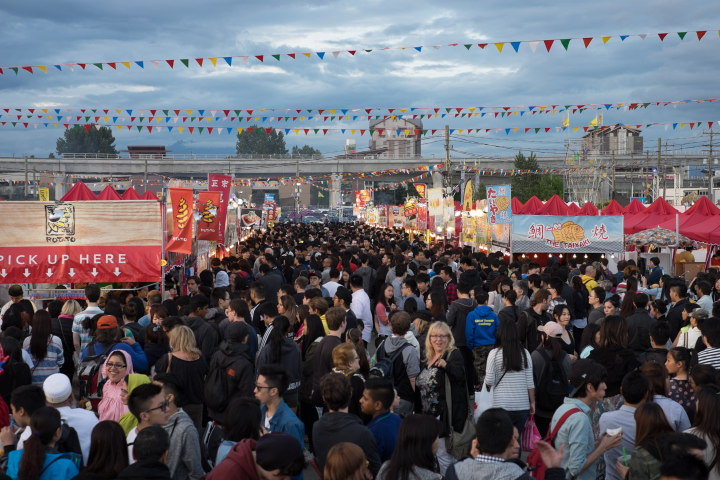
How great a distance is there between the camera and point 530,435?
5.86 metres

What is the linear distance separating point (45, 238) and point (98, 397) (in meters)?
5.70

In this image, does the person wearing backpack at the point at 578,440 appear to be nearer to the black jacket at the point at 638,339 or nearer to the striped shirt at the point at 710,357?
the striped shirt at the point at 710,357

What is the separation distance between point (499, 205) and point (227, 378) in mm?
14888

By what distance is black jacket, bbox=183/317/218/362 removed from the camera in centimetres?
726

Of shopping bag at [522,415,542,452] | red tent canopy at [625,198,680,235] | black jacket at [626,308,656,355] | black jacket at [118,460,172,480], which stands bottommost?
shopping bag at [522,415,542,452]

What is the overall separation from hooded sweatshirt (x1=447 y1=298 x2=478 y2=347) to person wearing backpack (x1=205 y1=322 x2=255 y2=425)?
3591 mm

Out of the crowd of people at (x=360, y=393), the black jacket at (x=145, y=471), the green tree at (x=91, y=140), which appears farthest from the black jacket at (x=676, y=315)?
the green tree at (x=91, y=140)

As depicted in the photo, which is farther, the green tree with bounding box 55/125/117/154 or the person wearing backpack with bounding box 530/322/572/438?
the green tree with bounding box 55/125/117/154

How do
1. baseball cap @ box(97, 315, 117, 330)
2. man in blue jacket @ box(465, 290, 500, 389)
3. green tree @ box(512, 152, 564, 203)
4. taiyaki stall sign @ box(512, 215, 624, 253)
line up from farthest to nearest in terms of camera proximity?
green tree @ box(512, 152, 564, 203), taiyaki stall sign @ box(512, 215, 624, 253), man in blue jacket @ box(465, 290, 500, 389), baseball cap @ box(97, 315, 117, 330)

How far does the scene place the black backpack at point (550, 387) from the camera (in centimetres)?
613

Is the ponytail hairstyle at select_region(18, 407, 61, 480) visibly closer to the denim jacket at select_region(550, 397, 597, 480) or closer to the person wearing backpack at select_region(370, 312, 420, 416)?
the person wearing backpack at select_region(370, 312, 420, 416)

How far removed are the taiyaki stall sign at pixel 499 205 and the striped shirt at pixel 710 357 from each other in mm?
12946

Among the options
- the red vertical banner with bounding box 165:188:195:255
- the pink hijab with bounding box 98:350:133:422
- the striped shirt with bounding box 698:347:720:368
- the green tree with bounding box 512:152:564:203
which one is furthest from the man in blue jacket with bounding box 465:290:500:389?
the green tree with bounding box 512:152:564:203

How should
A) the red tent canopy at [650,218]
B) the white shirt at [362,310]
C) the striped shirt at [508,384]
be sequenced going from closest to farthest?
the striped shirt at [508,384] → the white shirt at [362,310] → the red tent canopy at [650,218]
